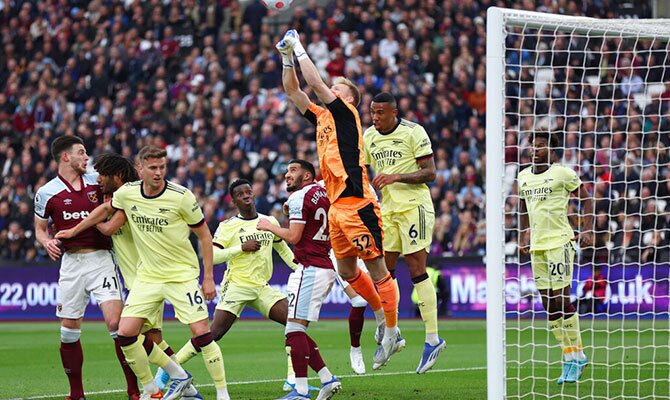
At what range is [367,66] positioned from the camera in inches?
1014

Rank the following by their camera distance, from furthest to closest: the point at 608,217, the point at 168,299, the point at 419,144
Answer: the point at 608,217 < the point at 419,144 < the point at 168,299

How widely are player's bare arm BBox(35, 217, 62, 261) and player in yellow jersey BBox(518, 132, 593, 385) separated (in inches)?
193

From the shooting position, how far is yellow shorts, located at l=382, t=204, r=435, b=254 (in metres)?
11.0

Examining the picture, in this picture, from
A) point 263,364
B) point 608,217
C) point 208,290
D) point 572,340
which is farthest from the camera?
point 608,217

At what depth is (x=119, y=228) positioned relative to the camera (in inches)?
384

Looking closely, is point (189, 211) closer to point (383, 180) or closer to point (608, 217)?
point (383, 180)

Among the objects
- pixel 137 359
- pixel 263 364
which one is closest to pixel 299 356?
pixel 137 359

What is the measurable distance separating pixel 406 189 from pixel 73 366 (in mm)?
3836

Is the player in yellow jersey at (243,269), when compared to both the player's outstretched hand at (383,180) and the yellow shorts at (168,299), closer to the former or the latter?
the player's outstretched hand at (383,180)

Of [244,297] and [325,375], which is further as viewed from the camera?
[244,297]

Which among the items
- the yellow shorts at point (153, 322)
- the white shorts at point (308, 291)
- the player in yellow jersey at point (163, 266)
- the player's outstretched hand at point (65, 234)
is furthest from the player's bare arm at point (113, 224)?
the white shorts at point (308, 291)

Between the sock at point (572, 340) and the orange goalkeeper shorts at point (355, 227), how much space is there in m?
2.80

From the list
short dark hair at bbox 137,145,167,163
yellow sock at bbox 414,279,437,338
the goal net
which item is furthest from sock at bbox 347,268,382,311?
short dark hair at bbox 137,145,167,163

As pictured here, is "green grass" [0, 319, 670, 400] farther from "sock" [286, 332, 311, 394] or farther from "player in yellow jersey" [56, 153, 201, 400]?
"player in yellow jersey" [56, 153, 201, 400]
